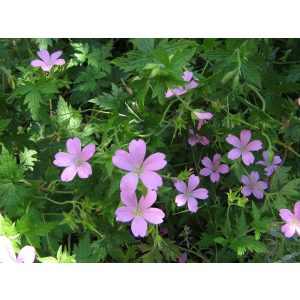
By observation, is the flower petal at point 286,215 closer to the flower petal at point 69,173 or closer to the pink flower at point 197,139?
the pink flower at point 197,139

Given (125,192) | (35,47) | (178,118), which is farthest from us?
(35,47)

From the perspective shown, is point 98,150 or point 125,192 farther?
point 98,150

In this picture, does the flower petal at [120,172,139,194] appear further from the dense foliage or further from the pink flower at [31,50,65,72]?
the pink flower at [31,50,65,72]

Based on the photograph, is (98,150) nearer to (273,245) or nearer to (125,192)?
(125,192)

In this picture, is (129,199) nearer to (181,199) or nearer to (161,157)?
(161,157)

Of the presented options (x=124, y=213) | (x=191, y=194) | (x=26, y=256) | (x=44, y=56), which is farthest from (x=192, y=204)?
(x=44, y=56)

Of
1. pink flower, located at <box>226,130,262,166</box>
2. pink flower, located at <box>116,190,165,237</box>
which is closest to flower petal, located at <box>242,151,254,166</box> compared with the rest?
pink flower, located at <box>226,130,262,166</box>

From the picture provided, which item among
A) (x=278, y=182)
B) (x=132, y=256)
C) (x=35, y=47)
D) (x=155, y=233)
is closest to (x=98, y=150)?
(x=155, y=233)

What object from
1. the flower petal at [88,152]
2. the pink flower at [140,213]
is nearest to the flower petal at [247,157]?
the pink flower at [140,213]
